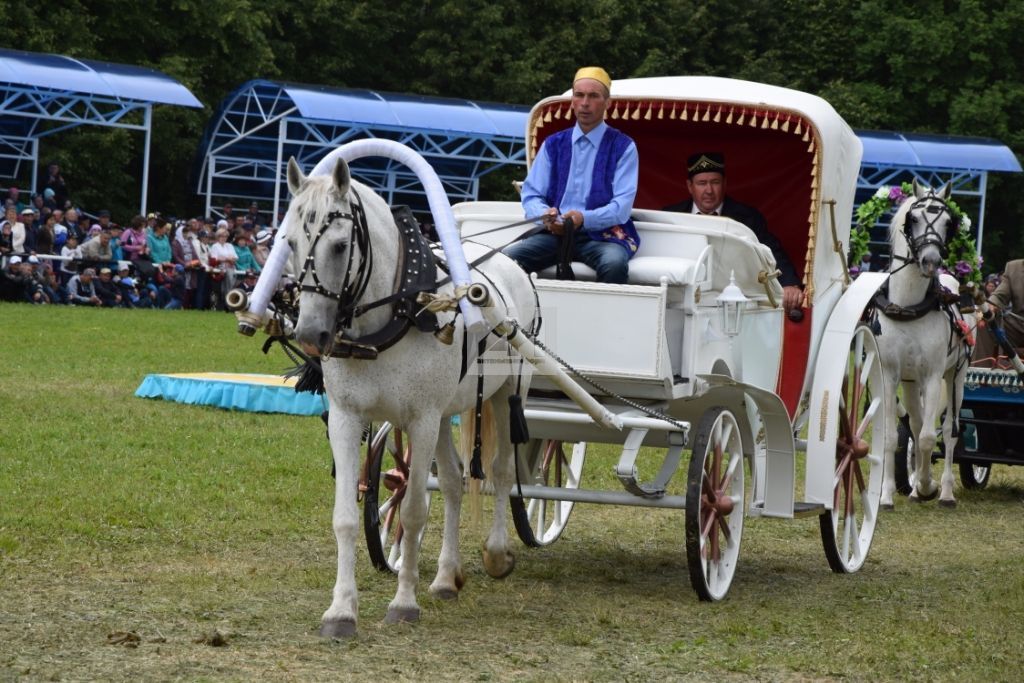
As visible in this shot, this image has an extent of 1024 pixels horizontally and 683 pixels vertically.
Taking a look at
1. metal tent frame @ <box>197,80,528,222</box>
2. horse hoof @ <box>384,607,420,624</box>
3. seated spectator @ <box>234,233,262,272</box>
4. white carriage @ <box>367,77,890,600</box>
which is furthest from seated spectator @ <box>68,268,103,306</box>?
horse hoof @ <box>384,607,420,624</box>

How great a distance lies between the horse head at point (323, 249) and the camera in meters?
6.14

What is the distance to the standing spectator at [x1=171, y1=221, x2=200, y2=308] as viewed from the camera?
88.8ft

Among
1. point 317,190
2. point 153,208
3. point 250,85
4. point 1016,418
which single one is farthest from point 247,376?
point 153,208

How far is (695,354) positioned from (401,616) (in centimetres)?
196

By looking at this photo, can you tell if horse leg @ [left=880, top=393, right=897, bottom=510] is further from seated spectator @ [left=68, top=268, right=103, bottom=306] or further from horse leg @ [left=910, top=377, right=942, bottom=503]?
seated spectator @ [left=68, top=268, right=103, bottom=306]

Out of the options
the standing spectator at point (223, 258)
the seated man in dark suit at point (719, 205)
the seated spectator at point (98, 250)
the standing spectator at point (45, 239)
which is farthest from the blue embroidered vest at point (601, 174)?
the standing spectator at point (223, 258)

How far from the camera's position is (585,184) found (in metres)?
8.09

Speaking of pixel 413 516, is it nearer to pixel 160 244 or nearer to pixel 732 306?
pixel 732 306

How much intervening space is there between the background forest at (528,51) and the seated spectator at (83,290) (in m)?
7.46

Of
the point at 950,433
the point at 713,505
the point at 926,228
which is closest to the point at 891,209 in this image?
the point at 926,228

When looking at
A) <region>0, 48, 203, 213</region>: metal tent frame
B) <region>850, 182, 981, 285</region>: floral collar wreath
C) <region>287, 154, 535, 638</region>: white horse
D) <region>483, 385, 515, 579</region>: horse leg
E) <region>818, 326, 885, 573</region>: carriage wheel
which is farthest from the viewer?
<region>0, 48, 203, 213</region>: metal tent frame

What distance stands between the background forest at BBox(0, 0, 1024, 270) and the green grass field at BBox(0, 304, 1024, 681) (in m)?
22.8

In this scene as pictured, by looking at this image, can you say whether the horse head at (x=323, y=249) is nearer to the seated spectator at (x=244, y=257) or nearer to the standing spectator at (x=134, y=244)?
the standing spectator at (x=134, y=244)

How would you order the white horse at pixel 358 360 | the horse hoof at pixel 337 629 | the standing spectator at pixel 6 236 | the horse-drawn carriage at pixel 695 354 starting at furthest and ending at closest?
the standing spectator at pixel 6 236 → the horse-drawn carriage at pixel 695 354 → the horse hoof at pixel 337 629 → the white horse at pixel 358 360
